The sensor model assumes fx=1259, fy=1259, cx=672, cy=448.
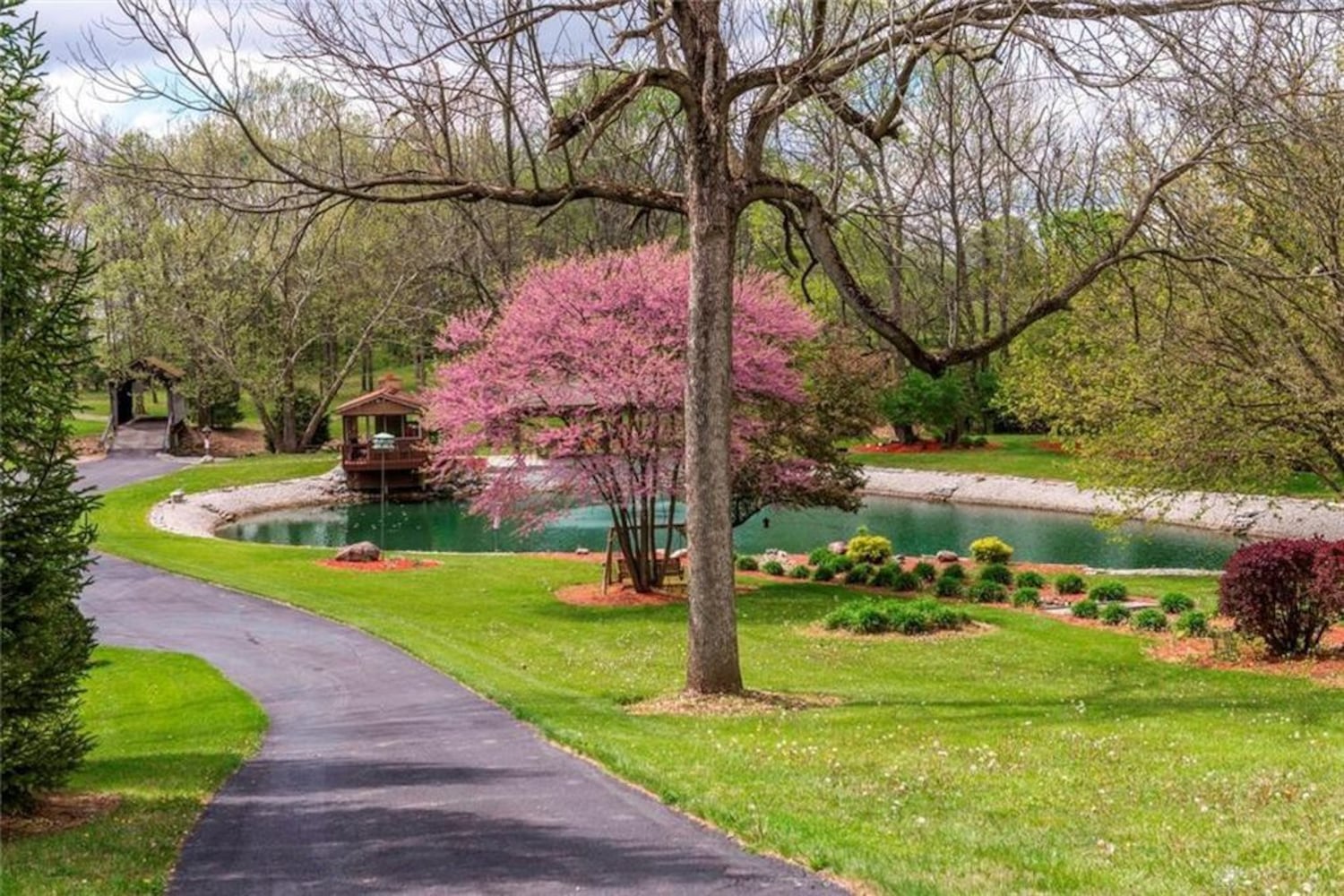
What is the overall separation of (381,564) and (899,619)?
44.5 feet

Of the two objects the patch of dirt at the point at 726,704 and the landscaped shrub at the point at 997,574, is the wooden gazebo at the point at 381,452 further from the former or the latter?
the patch of dirt at the point at 726,704

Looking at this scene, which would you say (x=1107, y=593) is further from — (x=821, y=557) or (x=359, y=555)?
(x=359, y=555)

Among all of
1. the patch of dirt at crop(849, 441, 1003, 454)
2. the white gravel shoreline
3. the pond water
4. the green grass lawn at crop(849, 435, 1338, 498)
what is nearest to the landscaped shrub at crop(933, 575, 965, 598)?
the pond water

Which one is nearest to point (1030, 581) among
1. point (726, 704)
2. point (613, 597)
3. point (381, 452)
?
point (613, 597)

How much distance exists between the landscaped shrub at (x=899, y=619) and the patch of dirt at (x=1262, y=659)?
317 centimetres

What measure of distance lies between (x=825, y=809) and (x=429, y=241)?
41.9 metres

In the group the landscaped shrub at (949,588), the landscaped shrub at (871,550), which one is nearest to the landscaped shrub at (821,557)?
the landscaped shrub at (871,550)

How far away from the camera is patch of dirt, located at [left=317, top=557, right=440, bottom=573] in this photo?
2802 cm

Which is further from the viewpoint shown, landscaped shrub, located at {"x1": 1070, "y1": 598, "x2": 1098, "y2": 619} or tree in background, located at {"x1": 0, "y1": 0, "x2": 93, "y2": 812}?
landscaped shrub, located at {"x1": 1070, "y1": 598, "x2": 1098, "y2": 619}

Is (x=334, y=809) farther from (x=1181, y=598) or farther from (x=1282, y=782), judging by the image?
(x=1181, y=598)

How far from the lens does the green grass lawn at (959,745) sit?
6.55m

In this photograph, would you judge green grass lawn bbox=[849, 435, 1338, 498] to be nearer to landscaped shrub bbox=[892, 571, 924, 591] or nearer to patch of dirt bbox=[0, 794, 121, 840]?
landscaped shrub bbox=[892, 571, 924, 591]

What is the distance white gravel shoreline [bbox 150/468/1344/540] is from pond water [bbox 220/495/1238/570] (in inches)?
27.7

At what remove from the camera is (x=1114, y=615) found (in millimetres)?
20078
